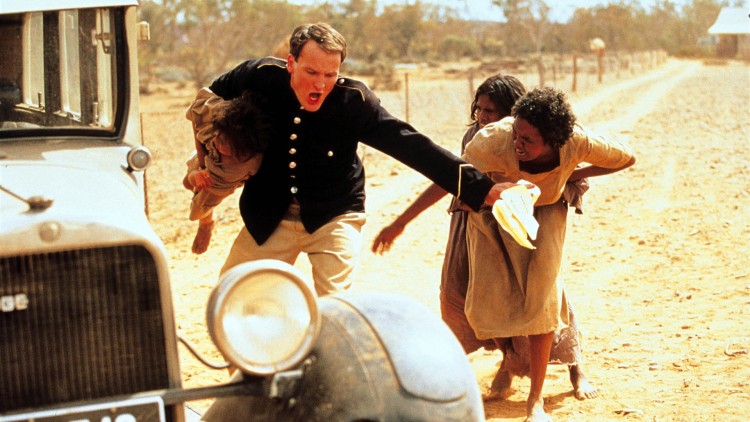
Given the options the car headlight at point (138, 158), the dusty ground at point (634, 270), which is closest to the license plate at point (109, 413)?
the dusty ground at point (634, 270)

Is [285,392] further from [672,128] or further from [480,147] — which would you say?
[672,128]

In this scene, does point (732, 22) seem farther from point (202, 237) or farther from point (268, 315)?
point (268, 315)

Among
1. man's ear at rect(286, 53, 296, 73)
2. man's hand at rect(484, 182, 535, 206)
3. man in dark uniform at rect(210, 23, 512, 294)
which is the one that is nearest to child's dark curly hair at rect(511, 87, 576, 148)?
man in dark uniform at rect(210, 23, 512, 294)

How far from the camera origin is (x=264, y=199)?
461cm

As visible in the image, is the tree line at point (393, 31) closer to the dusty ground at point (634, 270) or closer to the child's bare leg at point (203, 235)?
the dusty ground at point (634, 270)

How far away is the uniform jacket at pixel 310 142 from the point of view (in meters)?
4.47

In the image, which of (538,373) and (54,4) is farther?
(538,373)

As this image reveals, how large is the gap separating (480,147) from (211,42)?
33571mm

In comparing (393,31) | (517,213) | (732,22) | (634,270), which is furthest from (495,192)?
(732,22)

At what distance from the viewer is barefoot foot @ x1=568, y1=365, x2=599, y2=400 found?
5566 millimetres

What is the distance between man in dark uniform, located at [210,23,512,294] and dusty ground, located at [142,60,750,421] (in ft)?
3.40

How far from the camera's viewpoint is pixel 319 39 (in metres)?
4.29

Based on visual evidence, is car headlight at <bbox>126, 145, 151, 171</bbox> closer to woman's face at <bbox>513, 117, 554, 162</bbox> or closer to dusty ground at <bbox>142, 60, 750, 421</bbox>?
dusty ground at <bbox>142, 60, 750, 421</bbox>

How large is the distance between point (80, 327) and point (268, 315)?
518mm
